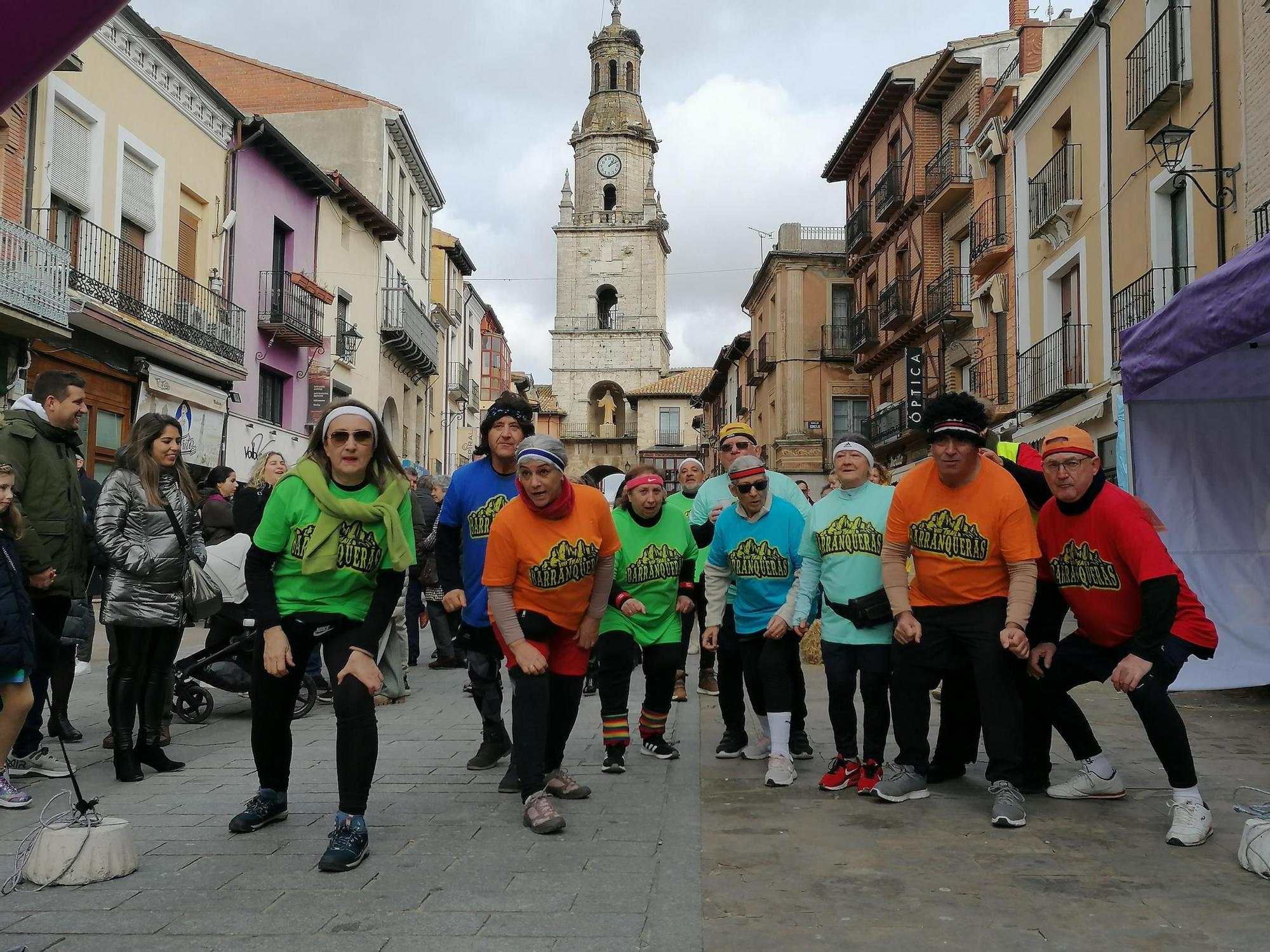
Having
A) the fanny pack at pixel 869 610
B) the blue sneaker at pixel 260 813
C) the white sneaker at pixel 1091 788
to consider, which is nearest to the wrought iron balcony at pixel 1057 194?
the fanny pack at pixel 869 610

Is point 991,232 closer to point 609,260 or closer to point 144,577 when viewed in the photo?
point 144,577

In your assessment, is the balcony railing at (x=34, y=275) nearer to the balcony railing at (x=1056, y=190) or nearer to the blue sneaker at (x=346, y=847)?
the blue sneaker at (x=346, y=847)

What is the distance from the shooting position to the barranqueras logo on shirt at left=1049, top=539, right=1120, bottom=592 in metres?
5.28

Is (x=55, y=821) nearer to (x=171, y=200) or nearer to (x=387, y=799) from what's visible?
(x=387, y=799)

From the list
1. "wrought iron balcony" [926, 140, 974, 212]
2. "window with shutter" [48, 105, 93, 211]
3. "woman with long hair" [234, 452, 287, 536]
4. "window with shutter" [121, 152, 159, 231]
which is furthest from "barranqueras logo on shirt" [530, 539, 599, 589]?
"wrought iron balcony" [926, 140, 974, 212]

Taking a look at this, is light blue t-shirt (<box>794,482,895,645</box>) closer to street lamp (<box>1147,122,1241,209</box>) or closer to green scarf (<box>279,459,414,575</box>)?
green scarf (<box>279,459,414,575</box>)

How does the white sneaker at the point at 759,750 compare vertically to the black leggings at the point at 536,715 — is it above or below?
below

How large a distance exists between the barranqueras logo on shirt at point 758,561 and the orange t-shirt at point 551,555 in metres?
1.18

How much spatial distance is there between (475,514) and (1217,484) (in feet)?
16.1

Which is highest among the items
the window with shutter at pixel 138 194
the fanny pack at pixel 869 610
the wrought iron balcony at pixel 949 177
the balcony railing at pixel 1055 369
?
the wrought iron balcony at pixel 949 177

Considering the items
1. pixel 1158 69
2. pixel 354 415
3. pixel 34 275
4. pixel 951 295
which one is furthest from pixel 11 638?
pixel 951 295

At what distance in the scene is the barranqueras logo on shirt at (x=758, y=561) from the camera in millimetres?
6418

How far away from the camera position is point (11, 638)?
488 centimetres

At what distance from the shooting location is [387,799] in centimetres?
563
